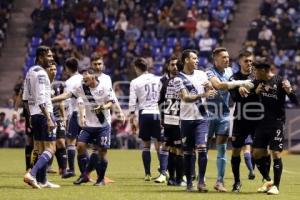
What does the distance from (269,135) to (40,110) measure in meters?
4.00

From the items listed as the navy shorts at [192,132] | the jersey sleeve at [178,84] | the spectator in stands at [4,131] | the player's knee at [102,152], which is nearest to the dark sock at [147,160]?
the player's knee at [102,152]

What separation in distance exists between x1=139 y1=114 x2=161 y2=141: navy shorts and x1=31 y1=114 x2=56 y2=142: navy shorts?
13.2ft

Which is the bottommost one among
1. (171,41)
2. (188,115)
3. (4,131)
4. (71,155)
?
(71,155)

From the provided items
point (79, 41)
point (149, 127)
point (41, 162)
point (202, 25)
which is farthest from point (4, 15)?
point (41, 162)

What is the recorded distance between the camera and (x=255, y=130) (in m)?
16.5

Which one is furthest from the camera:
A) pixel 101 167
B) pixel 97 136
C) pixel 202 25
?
pixel 202 25

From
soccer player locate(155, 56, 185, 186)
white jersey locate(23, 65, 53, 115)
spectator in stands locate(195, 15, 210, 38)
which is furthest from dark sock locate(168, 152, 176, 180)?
spectator in stands locate(195, 15, 210, 38)

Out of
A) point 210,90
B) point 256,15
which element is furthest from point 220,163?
point 256,15

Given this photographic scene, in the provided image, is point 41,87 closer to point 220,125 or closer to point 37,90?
point 37,90

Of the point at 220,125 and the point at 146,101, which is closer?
the point at 220,125

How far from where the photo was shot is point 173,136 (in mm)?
18109

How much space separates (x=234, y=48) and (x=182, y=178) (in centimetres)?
2154

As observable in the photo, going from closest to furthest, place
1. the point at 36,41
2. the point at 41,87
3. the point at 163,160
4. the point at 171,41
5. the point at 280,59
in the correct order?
the point at 41,87, the point at 163,160, the point at 280,59, the point at 171,41, the point at 36,41

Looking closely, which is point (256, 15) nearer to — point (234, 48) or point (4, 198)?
point (234, 48)
